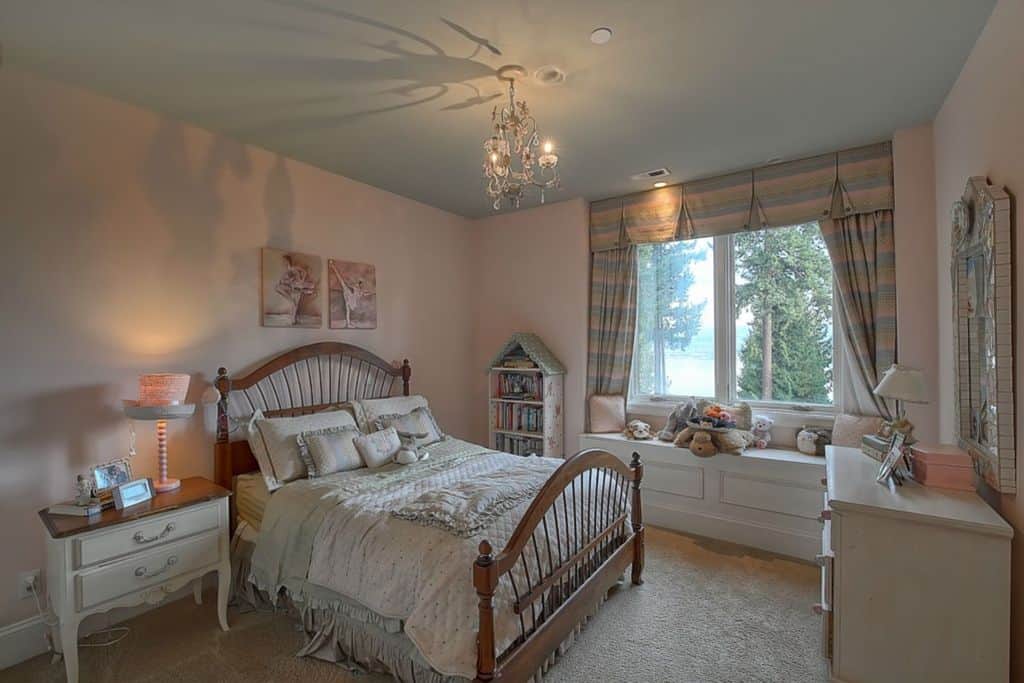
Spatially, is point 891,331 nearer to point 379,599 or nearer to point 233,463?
point 379,599

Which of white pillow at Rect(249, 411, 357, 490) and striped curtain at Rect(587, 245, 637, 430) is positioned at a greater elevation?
striped curtain at Rect(587, 245, 637, 430)

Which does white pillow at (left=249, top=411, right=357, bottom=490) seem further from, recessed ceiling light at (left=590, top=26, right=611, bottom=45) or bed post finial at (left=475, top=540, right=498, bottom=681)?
recessed ceiling light at (left=590, top=26, right=611, bottom=45)

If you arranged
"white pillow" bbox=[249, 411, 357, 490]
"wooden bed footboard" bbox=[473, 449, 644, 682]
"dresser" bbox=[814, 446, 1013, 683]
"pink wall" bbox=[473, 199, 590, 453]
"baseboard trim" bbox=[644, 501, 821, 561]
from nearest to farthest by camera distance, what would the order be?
"dresser" bbox=[814, 446, 1013, 683] → "wooden bed footboard" bbox=[473, 449, 644, 682] → "white pillow" bbox=[249, 411, 357, 490] → "baseboard trim" bbox=[644, 501, 821, 561] → "pink wall" bbox=[473, 199, 590, 453]

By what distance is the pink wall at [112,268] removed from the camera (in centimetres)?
223

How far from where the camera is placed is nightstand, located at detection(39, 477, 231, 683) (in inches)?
75.5

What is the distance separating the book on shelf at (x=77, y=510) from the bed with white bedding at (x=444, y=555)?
733mm

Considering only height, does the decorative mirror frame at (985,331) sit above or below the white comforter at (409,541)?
above

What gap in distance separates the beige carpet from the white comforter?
307mm

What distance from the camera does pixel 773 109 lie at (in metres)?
2.65

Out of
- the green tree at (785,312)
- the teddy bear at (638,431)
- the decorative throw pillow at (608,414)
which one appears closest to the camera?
the green tree at (785,312)

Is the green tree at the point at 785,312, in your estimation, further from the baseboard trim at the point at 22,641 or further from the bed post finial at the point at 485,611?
the baseboard trim at the point at 22,641

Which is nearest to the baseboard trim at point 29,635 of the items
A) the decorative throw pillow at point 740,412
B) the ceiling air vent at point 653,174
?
the decorative throw pillow at point 740,412

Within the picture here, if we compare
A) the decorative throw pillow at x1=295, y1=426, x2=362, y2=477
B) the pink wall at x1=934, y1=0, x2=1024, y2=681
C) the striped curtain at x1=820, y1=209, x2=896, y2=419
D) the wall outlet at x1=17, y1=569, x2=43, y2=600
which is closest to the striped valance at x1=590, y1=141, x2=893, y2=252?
the striped curtain at x1=820, y1=209, x2=896, y2=419

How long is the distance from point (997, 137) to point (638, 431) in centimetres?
280
